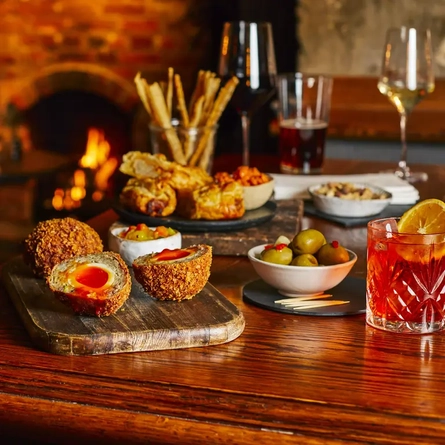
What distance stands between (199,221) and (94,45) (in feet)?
10.2

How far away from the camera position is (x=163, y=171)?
156 centimetres

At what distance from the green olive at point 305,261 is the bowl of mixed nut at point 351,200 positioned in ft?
1.74

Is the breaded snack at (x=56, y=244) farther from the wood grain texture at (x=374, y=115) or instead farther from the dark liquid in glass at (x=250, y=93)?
the wood grain texture at (x=374, y=115)

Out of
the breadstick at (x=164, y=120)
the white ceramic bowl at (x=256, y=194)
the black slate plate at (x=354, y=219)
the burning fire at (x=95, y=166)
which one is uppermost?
the breadstick at (x=164, y=120)

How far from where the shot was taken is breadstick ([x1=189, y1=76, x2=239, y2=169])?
1774 millimetres

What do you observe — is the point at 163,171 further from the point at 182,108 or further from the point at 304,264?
the point at 304,264

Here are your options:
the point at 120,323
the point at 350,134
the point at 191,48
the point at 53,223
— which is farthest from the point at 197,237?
the point at 191,48

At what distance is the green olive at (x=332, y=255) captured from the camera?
1.16 meters

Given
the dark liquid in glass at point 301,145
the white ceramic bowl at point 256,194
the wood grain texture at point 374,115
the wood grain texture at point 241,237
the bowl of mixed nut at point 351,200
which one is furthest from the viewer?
the wood grain texture at point 374,115

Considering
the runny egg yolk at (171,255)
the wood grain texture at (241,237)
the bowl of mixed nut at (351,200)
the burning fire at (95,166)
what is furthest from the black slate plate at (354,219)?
the burning fire at (95,166)

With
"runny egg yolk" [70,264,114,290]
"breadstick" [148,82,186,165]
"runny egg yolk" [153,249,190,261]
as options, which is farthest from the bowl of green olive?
"breadstick" [148,82,186,165]

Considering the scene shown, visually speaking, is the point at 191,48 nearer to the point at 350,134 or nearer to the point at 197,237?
the point at 350,134

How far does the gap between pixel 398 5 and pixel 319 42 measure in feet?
1.24

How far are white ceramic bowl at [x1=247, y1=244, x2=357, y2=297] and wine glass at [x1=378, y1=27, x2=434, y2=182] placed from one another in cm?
99
